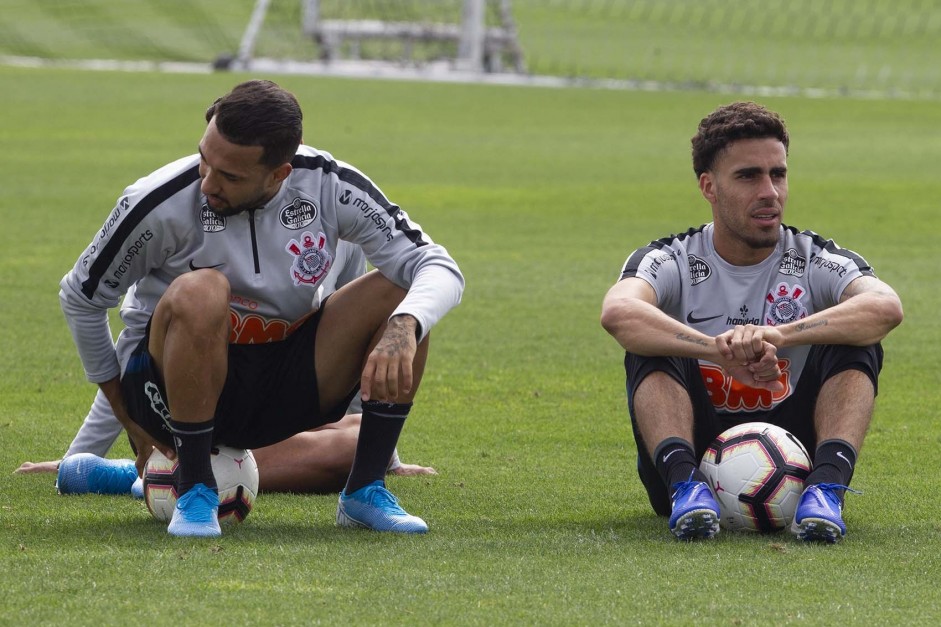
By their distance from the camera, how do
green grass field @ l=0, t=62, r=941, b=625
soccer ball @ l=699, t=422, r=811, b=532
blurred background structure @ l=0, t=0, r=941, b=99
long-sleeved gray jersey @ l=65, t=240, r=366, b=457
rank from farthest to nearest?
blurred background structure @ l=0, t=0, r=941, b=99
long-sleeved gray jersey @ l=65, t=240, r=366, b=457
soccer ball @ l=699, t=422, r=811, b=532
green grass field @ l=0, t=62, r=941, b=625

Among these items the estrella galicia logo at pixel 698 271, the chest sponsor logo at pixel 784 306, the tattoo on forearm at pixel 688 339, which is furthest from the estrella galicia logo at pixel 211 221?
the chest sponsor logo at pixel 784 306

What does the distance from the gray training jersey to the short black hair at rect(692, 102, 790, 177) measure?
0.32m

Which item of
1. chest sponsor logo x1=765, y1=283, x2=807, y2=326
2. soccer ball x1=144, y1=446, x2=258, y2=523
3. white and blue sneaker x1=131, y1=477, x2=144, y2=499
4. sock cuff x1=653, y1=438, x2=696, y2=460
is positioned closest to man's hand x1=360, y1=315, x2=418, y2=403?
soccer ball x1=144, y1=446, x2=258, y2=523

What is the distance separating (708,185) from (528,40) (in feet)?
145

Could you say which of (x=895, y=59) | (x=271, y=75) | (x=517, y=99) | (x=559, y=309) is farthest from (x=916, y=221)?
(x=895, y=59)

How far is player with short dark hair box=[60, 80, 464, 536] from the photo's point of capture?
4.93 meters

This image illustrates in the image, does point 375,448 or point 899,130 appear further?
point 899,130

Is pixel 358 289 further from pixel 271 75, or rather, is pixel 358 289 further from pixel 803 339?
pixel 271 75

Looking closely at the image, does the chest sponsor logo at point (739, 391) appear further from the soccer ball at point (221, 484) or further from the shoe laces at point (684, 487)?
the soccer ball at point (221, 484)

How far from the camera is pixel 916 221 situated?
15531 mm

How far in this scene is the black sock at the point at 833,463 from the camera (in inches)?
197

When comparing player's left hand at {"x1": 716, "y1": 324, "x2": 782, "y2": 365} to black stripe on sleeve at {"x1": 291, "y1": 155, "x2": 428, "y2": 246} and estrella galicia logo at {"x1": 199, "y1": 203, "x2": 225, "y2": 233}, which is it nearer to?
black stripe on sleeve at {"x1": 291, "y1": 155, "x2": 428, "y2": 246}

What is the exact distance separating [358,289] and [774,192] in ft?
4.83

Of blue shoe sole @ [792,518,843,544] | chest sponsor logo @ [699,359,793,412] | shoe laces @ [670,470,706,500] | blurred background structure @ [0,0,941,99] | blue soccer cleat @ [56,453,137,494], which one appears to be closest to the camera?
blue shoe sole @ [792,518,843,544]
